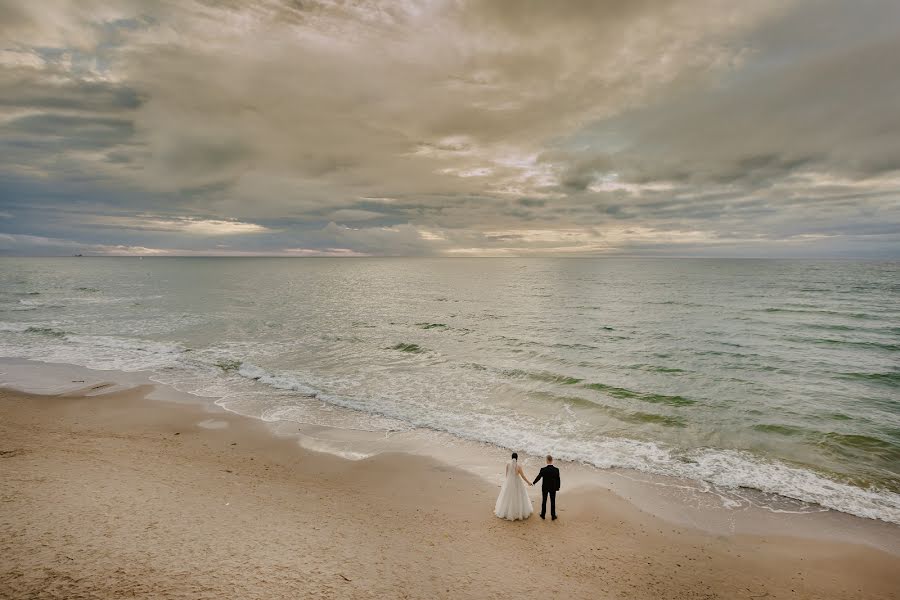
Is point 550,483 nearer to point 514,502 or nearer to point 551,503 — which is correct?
point 551,503

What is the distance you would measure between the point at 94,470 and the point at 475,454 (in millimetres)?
12629

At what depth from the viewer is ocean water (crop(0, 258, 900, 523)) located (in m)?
16.6

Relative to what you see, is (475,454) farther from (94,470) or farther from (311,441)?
(94,470)

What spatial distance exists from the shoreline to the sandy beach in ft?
1.72

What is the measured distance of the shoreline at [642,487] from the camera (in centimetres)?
1191

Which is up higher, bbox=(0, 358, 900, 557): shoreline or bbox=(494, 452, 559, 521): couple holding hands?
bbox=(494, 452, 559, 521): couple holding hands

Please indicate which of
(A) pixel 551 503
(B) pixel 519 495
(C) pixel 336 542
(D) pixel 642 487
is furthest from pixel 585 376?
(C) pixel 336 542

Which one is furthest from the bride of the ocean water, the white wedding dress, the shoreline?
the ocean water

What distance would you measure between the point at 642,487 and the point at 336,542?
10.2 metres

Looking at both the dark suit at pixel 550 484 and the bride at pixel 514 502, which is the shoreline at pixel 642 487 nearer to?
the bride at pixel 514 502

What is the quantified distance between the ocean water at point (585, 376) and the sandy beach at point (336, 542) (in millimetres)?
4005

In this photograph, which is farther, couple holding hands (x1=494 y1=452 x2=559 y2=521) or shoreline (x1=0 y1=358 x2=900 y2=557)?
shoreline (x1=0 y1=358 x2=900 y2=557)

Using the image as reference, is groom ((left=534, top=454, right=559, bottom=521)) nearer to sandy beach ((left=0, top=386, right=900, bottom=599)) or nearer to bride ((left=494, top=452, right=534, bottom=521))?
sandy beach ((left=0, top=386, right=900, bottom=599))

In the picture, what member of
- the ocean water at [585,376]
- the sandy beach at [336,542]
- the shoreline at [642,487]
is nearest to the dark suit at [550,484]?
the sandy beach at [336,542]
